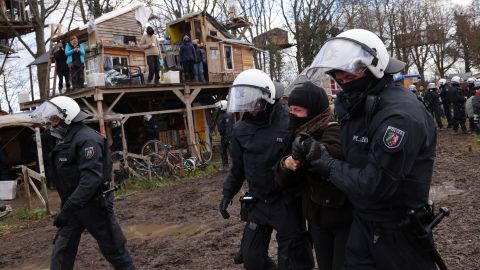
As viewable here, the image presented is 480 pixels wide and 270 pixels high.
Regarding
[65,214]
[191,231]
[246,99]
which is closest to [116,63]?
[191,231]

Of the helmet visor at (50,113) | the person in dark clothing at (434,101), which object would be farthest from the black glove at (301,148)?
the person in dark clothing at (434,101)

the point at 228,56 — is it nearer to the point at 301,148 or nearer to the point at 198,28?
the point at 198,28

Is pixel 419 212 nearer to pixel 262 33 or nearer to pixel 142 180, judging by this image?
pixel 142 180

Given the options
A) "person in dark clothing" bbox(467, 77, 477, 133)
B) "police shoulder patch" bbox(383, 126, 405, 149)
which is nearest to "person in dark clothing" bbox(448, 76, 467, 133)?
"person in dark clothing" bbox(467, 77, 477, 133)

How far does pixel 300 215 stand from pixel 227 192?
30.7 inches

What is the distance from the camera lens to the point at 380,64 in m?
2.49

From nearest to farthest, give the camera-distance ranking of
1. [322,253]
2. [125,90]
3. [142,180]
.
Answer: [322,253] → [142,180] → [125,90]

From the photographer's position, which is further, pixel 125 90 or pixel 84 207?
pixel 125 90

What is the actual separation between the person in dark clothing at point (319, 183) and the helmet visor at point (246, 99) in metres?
0.47

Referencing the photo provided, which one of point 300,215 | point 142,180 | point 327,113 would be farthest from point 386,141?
point 142,180

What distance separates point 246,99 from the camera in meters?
3.76

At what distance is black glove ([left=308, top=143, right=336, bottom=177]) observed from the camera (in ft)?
8.22

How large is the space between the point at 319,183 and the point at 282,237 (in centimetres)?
86

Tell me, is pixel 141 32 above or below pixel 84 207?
above
